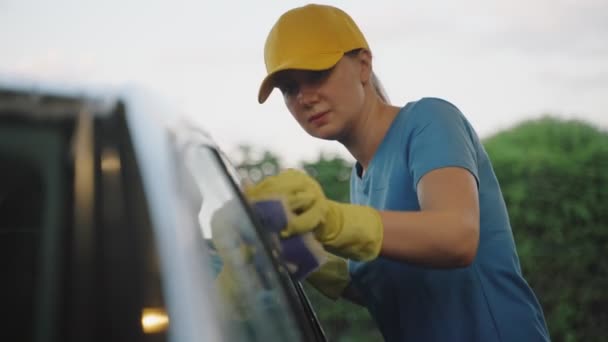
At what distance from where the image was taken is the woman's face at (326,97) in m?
2.04

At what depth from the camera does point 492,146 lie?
601 cm

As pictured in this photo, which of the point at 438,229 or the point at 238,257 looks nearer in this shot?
the point at 238,257

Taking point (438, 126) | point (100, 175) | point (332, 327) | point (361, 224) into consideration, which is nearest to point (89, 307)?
point (100, 175)

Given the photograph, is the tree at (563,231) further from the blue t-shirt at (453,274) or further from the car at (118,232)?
the car at (118,232)

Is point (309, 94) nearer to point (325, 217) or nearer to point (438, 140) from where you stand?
point (438, 140)

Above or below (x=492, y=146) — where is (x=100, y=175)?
below

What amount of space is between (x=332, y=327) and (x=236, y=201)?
3702 mm

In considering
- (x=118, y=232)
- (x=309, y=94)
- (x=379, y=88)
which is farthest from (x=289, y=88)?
(x=118, y=232)

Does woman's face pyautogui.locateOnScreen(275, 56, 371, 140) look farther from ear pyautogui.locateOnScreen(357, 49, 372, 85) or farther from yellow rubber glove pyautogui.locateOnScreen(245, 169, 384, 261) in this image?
yellow rubber glove pyautogui.locateOnScreen(245, 169, 384, 261)

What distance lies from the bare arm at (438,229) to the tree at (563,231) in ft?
13.4

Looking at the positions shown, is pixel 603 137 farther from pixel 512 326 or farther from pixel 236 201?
pixel 236 201

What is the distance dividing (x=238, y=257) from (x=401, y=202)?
65 cm

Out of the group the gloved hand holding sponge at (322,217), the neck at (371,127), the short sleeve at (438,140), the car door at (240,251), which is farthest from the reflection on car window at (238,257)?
the neck at (371,127)

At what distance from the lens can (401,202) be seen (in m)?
1.96
